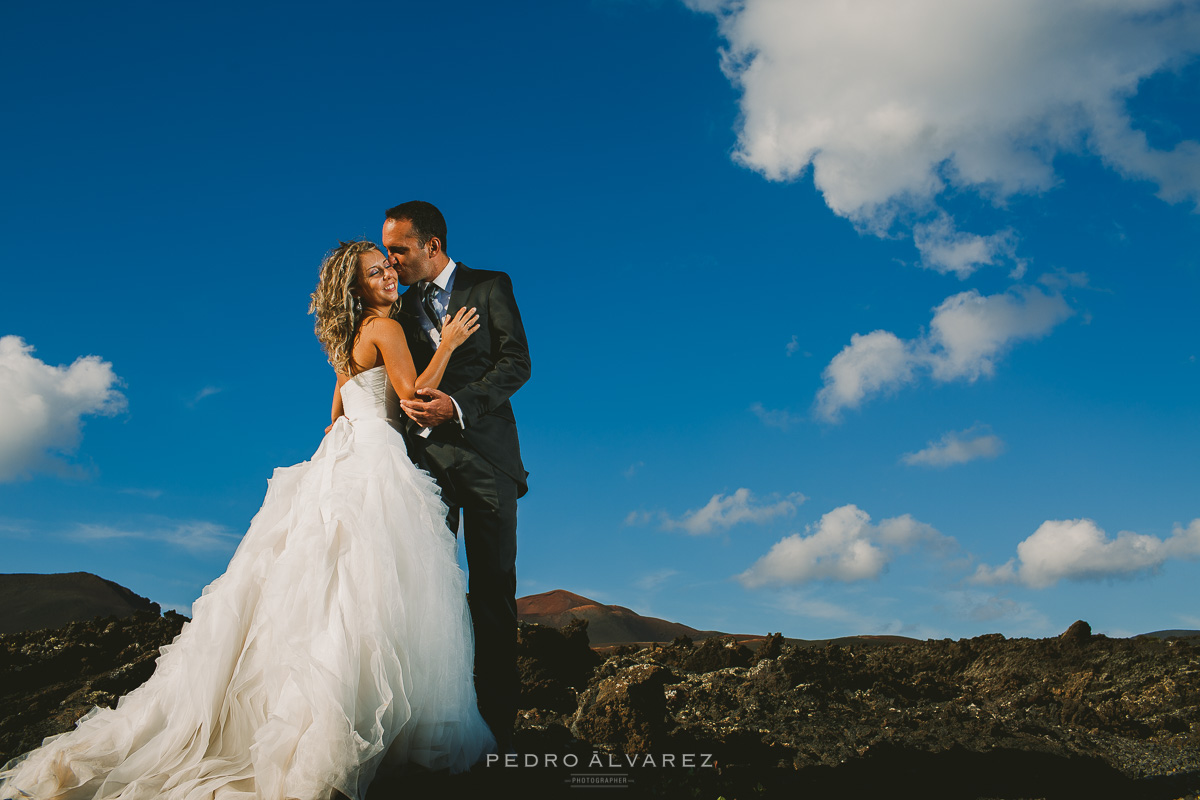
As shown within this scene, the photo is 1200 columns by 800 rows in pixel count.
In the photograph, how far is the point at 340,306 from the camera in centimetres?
485

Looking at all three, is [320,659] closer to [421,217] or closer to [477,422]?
[477,422]

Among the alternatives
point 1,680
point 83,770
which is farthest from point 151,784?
point 1,680

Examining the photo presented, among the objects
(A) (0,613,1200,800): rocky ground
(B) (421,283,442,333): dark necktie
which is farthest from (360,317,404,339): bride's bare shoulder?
(A) (0,613,1200,800): rocky ground

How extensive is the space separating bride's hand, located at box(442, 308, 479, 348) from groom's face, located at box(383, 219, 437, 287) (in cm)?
38

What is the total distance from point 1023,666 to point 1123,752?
2.83 metres

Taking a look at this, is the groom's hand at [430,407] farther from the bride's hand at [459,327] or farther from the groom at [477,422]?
the bride's hand at [459,327]

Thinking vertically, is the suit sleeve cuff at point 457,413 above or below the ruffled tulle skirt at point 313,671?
above

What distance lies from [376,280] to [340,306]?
0.91 feet

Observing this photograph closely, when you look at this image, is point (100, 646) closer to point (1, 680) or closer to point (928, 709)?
point (1, 680)

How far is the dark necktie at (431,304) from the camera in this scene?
5.11 metres

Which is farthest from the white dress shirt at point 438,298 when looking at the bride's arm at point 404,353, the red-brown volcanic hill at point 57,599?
the red-brown volcanic hill at point 57,599

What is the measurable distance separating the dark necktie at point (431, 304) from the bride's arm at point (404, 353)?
26cm

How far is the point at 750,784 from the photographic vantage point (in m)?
5.34

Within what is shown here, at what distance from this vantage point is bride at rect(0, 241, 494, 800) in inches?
148
